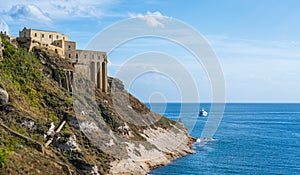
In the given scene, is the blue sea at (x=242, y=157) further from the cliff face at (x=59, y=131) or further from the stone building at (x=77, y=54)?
the stone building at (x=77, y=54)

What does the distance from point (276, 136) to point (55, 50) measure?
7498 centimetres

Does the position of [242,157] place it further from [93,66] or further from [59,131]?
[59,131]

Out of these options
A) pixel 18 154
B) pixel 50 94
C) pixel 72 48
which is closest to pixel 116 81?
pixel 72 48

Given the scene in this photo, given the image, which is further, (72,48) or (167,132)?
(167,132)

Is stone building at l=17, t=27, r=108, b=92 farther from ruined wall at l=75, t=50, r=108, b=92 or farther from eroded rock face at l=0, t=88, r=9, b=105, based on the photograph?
eroded rock face at l=0, t=88, r=9, b=105

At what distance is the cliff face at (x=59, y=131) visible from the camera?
49.4 m

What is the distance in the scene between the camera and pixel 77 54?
268 feet

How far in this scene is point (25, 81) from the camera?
207 ft

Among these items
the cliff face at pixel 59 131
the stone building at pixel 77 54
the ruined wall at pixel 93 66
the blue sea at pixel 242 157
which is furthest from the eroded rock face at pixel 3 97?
the blue sea at pixel 242 157

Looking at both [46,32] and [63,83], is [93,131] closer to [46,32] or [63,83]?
[63,83]

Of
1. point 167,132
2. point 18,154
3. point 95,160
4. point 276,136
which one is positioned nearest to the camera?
point 18,154

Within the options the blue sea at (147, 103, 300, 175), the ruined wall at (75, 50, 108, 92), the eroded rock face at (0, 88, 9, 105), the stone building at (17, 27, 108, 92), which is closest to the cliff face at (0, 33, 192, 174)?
the eroded rock face at (0, 88, 9, 105)

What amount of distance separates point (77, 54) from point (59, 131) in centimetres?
2696

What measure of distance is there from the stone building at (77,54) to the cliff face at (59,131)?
371 cm
